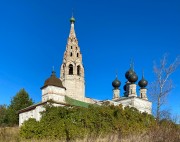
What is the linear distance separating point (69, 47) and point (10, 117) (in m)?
13.7

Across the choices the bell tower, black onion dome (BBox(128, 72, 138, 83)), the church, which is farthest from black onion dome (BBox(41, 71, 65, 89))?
black onion dome (BBox(128, 72, 138, 83))

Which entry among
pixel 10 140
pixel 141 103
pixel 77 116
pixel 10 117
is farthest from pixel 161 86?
pixel 141 103

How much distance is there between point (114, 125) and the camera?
2169 cm

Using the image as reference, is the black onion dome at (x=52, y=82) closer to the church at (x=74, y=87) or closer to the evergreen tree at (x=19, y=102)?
the church at (x=74, y=87)

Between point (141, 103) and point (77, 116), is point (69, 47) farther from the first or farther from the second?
point (77, 116)

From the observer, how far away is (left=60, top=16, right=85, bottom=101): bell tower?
42.9m

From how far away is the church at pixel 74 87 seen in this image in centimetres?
3039

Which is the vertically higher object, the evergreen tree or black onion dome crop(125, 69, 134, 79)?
black onion dome crop(125, 69, 134, 79)

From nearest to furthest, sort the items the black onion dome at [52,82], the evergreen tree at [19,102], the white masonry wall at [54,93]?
the white masonry wall at [54,93], the black onion dome at [52,82], the evergreen tree at [19,102]

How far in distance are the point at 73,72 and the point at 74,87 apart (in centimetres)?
215

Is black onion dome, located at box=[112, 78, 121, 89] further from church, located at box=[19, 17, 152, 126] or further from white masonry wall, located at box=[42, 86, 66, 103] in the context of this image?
white masonry wall, located at box=[42, 86, 66, 103]

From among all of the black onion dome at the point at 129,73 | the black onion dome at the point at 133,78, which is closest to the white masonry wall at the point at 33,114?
the black onion dome at the point at 133,78

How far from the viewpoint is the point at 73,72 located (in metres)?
43.4

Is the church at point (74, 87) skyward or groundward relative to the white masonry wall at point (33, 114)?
skyward
